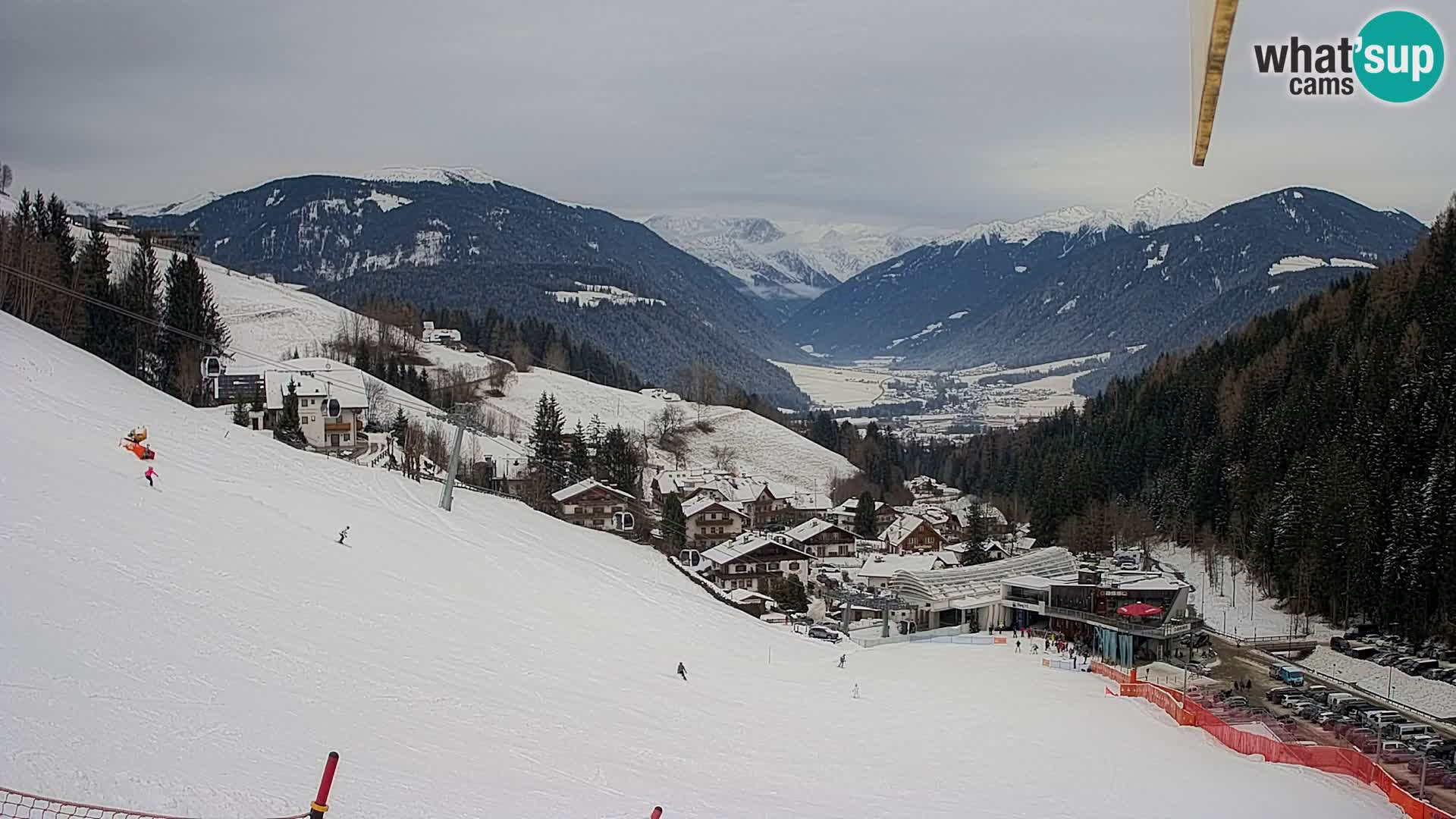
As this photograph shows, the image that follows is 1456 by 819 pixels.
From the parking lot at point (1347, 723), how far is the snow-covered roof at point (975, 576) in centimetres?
1065

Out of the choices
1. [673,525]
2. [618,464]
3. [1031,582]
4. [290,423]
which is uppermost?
[290,423]

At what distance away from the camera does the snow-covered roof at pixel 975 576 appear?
125 feet

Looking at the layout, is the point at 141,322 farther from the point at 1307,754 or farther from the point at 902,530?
the point at 1307,754

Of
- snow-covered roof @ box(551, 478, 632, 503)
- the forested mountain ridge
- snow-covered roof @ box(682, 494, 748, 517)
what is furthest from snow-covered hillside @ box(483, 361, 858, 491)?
snow-covered roof @ box(551, 478, 632, 503)

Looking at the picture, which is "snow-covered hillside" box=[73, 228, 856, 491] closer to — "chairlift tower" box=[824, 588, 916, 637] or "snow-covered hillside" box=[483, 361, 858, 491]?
"snow-covered hillside" box=[483, 361, 858, 491]

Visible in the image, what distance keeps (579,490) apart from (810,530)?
1144 centimetres

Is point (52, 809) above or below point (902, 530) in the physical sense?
above

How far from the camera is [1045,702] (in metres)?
20.6

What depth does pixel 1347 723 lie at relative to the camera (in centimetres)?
2183

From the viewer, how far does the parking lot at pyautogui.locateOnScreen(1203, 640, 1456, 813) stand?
17.5 m

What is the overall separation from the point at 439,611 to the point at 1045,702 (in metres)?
11.8

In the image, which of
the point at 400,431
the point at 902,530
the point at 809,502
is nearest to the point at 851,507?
the point at 809,502

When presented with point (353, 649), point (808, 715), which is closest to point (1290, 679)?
point (808, 715)

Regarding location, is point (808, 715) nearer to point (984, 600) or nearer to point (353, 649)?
point (353, 649)
